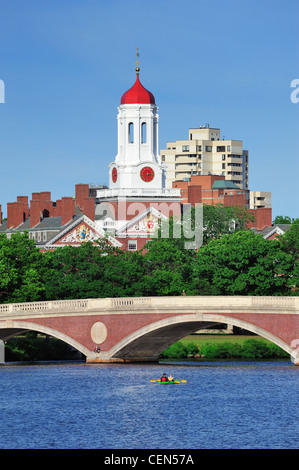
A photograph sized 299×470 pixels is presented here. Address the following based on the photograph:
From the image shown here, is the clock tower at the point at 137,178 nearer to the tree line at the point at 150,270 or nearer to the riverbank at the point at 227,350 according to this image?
the tree line at the point at 150,270

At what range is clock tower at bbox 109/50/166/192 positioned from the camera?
14338cm

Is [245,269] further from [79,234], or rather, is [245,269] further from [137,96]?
[137,96]

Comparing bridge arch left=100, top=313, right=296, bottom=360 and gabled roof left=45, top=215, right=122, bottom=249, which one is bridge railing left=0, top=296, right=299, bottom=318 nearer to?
bridge arch left=100, top=313, right=296, bottom=360

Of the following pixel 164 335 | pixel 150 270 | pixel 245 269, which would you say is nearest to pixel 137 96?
pixel 150 270

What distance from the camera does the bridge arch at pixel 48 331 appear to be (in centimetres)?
9444

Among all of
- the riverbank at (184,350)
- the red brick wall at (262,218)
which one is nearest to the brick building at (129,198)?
the red brick wall at (262,218)

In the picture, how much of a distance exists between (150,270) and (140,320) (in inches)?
983

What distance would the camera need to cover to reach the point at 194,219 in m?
138

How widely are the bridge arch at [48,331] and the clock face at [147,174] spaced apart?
49913 mm

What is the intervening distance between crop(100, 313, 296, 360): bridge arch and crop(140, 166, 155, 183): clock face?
151 ft

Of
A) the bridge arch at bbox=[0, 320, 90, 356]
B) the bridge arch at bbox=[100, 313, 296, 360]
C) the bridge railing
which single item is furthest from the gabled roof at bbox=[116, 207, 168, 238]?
the bridge arch at bbox=[0, 320, 90, 356]
